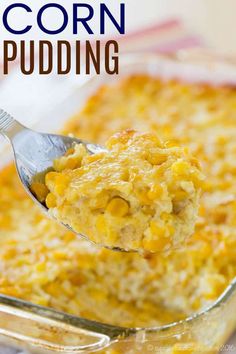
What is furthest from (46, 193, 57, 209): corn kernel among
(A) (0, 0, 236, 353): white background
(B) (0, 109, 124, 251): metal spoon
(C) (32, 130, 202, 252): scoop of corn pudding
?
(A) (0, 0, 236, 353): white background

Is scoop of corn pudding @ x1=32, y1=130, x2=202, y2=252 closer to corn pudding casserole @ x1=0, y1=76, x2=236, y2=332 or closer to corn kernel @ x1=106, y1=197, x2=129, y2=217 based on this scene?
corn kernel @ x1=106, y1=197, x2=129, y2=217

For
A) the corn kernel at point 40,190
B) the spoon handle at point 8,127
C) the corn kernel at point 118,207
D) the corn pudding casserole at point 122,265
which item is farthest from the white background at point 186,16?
the corn kernel at point 118,207

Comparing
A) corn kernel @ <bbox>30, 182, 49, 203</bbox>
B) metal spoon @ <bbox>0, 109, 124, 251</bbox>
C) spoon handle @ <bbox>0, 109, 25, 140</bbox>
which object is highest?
spoon handle @ <bbox>0, 109, 25, 140</bbox>

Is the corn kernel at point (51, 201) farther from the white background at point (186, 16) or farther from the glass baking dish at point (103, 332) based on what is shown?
the white background at point (186, 16)

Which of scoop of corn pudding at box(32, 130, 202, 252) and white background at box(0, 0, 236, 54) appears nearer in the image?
scoop of corn pudding at box(32, 130, 202, 252)

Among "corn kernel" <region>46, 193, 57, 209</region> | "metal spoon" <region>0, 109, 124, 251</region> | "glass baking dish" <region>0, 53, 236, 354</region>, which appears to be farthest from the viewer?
"metal spoon" <region>0, 109, 124, 251</region>

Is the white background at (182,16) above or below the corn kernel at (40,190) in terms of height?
above

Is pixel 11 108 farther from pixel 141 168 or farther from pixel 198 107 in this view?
pixel 141 168
